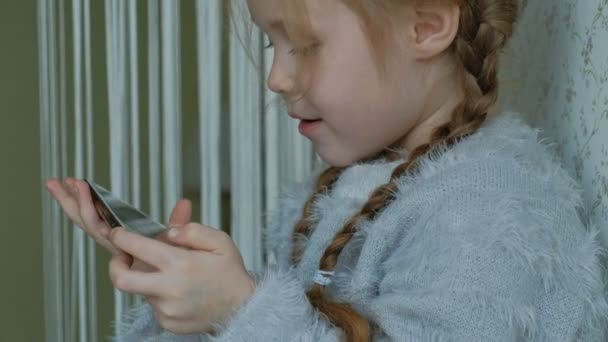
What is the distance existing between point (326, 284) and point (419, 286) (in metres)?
0.15

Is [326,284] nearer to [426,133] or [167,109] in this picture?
[426,133]

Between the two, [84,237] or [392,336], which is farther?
[84,237]

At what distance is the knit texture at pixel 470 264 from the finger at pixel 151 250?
3.0 inches

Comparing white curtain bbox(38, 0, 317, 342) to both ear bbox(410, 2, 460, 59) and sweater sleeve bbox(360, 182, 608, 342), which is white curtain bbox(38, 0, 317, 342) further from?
sweater sleeve bbox(360, 182, 608, 342)

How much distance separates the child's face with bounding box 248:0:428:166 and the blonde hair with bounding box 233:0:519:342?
1cm

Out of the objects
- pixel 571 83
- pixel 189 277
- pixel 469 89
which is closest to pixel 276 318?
pixel 189 277

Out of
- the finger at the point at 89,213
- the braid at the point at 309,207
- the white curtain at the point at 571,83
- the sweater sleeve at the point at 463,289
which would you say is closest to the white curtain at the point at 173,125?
the braid at the point at 309,207

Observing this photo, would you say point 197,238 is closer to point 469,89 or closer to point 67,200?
point 67,200

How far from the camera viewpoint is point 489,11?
91 cm

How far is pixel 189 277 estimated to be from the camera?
28.8 inches

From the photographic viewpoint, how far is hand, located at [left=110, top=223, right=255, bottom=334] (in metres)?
0.73

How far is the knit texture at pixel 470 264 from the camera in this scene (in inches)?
29.0

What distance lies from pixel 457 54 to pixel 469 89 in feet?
0.14

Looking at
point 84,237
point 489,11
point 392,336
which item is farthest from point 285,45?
point 84,237
